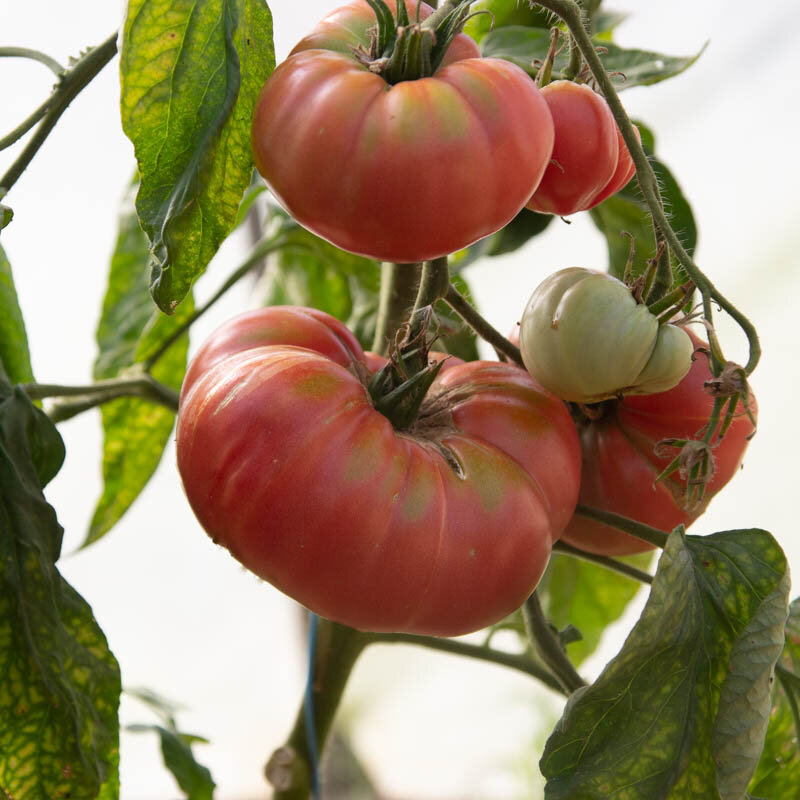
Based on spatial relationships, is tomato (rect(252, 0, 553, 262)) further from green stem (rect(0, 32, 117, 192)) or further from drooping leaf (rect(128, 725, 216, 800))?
drooping leaf (rect(128, 725, 216, 800))

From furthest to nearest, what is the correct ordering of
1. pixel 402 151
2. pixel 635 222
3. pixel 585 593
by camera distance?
pixel 585 593
pixel 635 222
pixel 402 151

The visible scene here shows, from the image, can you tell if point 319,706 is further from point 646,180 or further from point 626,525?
point 646,180

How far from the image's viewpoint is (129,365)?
32.9 inches

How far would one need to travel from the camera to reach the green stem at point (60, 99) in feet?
1.71

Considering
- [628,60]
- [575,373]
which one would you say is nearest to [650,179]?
[575,373]

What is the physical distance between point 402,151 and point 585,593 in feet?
1.94

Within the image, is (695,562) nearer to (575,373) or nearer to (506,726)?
(575,373)

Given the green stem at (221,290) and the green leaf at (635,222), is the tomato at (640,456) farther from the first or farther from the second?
the green stem at (221,290)

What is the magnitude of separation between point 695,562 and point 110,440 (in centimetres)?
48

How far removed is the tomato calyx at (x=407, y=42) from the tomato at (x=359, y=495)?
0.45 ft

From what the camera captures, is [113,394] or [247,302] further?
[247,302]

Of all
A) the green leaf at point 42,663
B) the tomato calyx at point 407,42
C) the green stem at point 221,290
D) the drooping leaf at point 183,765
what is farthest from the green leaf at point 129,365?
the tomato calyx at point 407,42

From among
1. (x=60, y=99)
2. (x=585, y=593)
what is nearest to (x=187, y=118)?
(x=60, y=99)

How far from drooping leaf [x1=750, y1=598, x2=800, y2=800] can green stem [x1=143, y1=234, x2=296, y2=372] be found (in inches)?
18.1
